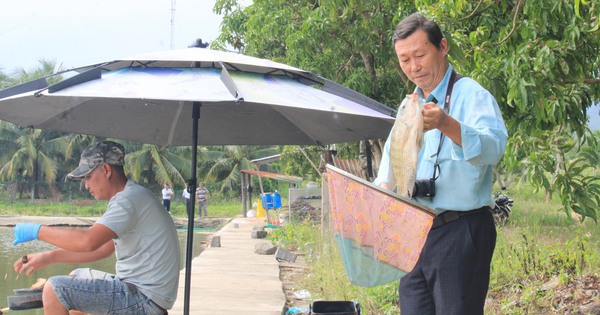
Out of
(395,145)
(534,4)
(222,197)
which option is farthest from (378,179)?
(222,197)

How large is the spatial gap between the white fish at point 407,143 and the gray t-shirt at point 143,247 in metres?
1.74

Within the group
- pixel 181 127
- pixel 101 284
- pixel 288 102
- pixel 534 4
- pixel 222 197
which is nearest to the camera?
pixel 288 102

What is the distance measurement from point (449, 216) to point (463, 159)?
Answer: 0.72 ft

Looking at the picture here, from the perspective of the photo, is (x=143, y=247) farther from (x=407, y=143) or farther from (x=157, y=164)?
(x=157, y=164)

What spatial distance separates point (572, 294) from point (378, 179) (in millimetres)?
3575

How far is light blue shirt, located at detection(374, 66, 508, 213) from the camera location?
2447 millimetres

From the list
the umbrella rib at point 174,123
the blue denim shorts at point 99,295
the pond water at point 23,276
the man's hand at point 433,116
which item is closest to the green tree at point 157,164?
the pond water at point 23,276

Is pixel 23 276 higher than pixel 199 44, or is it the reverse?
pixel 199 44

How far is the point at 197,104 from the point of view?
4.39 m

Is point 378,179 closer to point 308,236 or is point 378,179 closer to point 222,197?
point 308,236

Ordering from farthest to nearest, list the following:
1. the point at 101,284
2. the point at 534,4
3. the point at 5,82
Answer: the point at 5,82
the point at 534,4
the point at 101,284

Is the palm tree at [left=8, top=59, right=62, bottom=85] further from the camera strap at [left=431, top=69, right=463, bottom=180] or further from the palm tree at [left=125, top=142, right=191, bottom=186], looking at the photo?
the camera strap at [left=431, top=69, right=463, bottom=180]

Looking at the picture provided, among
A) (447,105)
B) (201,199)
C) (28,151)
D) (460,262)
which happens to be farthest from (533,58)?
(28,151)

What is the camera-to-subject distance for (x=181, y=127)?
5.20 meters
